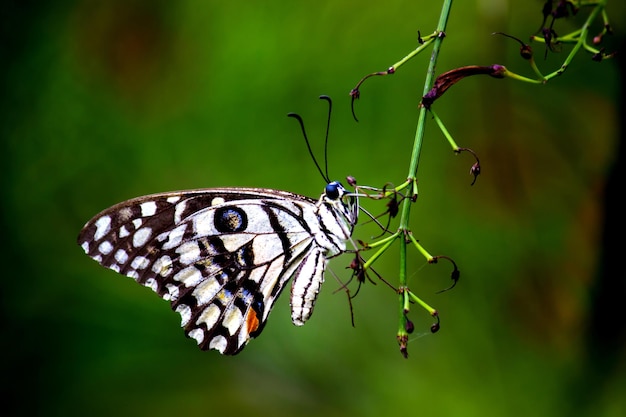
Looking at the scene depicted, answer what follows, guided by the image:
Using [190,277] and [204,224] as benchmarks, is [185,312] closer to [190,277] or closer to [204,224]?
[190,277]

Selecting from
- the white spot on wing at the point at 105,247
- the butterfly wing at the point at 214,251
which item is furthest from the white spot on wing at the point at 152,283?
the white spot on wing at the point at 105,247

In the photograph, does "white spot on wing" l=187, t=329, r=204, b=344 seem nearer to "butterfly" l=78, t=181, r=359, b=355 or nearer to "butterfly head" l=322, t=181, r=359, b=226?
"butterfly" l=78, t=181, r=359, b=355

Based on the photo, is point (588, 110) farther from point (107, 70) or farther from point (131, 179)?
point (107, 70)

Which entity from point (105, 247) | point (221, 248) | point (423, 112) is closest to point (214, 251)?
point (221, 248)

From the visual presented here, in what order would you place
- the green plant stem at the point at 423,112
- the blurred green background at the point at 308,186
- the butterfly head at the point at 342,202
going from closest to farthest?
the green plant stem at the point at 423,112
the butterfly head at the point at 342,202
the blurred green background at the point at 308,186

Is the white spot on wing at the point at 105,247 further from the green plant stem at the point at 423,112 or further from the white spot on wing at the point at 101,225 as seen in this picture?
the green plant stem at the point at 423,112

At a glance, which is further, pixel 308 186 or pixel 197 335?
pixel 308 186
